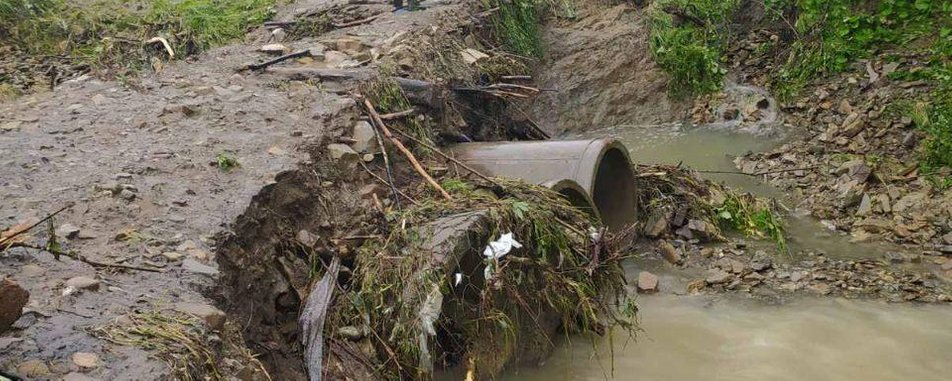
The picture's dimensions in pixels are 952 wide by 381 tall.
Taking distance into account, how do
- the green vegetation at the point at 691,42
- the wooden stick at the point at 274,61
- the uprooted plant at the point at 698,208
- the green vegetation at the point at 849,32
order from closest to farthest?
1. the wooden stick at the point at 274,61
2. the uprooted plant at the point at 698,208
3. the green vegetation at the point at 849,32
4. the green vegetation at the point at 691,42

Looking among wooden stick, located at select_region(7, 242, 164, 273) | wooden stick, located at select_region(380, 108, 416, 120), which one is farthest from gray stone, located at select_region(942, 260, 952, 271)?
wooden stick, located at select_region(7, 242, 164, 273)

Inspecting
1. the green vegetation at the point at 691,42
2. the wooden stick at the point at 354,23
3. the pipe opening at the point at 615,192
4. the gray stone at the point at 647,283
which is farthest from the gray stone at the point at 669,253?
the green vegetation at the point at 691,42

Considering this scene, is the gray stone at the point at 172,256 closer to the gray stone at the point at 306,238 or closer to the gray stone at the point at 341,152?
the gray stone at the point at 306,238

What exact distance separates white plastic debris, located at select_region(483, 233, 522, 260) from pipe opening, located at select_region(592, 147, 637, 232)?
7.03ft

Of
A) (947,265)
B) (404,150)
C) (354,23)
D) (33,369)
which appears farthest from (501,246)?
(354,23)

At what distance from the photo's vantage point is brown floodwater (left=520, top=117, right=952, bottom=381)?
4.38 meters

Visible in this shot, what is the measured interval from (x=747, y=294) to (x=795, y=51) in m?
4.28

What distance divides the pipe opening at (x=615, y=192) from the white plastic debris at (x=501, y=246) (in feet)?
7.03

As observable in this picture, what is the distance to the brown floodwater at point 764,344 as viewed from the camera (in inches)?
172

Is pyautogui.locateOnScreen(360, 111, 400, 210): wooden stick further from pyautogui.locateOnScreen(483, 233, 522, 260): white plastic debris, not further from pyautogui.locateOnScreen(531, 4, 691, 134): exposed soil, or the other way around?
pyautogui.locateOnScreen(531, 4, 691, 134): exposed soil

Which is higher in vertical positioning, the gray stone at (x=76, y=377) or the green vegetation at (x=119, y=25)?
the gray stone at (x=76, y=377)

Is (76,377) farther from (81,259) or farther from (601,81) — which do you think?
(601,81)

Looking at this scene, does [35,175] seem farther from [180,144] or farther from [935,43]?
[935,43]

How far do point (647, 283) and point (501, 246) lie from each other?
5.99ft
